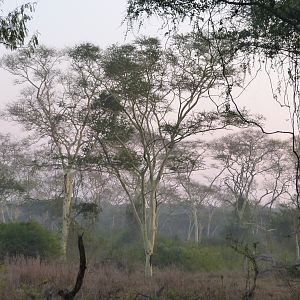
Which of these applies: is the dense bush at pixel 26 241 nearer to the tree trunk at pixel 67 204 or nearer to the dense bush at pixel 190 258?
the tree trunk at pixel 67 204

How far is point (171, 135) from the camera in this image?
14695 millimetres

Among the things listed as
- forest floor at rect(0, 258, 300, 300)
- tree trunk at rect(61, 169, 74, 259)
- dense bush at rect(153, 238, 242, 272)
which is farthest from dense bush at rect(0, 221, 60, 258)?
dense bush at rect(153, 238, 242, 272)

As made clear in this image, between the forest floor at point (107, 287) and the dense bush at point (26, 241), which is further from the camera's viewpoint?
the dense bush at point (26, 241)

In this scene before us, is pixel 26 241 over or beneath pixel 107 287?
over

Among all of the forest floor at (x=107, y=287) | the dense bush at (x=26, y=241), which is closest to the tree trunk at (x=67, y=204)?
the dense bush at (x=26, y=241)

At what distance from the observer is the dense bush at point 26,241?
54.2 ft

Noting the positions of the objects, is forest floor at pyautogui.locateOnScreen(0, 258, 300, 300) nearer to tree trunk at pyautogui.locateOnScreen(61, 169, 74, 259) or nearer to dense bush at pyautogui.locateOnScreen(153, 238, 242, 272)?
tree trunk at pyautogui.locateOnScreen(61, 169, 74, 259)

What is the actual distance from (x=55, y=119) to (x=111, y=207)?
27.7m

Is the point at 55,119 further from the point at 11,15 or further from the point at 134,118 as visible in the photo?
the point at 11,15

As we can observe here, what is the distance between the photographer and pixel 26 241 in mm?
16797

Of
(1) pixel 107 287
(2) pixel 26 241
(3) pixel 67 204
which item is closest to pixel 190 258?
(3) pixel 67 204

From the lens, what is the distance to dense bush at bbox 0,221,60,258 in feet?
54.2

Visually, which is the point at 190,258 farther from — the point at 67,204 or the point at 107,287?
the point at 107,287

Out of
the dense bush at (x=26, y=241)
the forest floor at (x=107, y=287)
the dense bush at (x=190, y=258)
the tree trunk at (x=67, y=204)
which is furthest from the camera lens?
the dense bush at (x=190, y=258)
